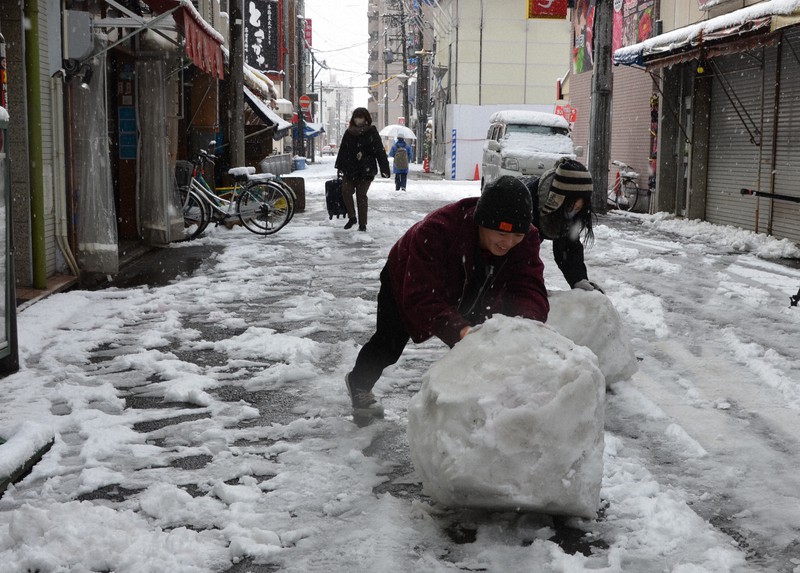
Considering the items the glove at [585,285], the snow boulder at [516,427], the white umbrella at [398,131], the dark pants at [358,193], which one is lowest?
the snow boulder at [516,427]

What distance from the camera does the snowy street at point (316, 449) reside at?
3.36 meters

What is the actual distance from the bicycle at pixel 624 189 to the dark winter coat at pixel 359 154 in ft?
28.9

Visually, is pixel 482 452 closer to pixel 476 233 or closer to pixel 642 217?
pixel 476 233

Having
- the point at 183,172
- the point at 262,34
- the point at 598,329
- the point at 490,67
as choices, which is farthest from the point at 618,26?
the point at 490,67

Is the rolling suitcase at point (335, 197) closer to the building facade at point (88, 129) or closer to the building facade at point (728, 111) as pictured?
the building facade at point (88, 129)

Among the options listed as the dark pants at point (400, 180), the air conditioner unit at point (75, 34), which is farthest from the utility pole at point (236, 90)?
the dark pants at point (400, 180)

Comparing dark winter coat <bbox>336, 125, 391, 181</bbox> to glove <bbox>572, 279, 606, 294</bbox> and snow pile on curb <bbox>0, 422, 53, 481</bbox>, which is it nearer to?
glove <bbox>572, 279, 606, 294</bbox>

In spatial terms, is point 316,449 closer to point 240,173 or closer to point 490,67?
point 240,173

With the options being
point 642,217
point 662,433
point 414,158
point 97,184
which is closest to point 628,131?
point 642,217

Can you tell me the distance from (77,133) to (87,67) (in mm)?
707

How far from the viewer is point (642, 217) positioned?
65.4ft

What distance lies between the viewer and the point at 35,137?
8.88m

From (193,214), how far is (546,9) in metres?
14.9

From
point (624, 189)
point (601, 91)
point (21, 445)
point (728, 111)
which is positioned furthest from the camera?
point (624, 189)
